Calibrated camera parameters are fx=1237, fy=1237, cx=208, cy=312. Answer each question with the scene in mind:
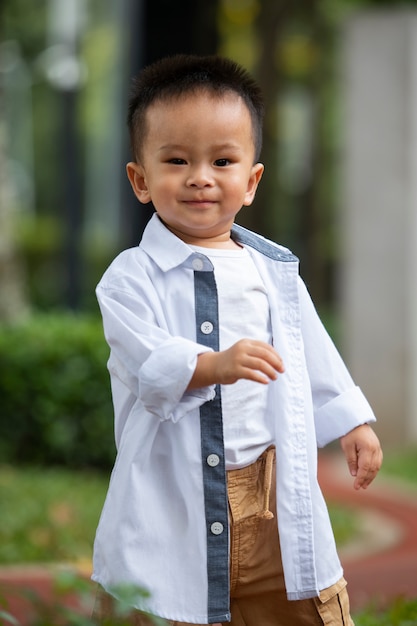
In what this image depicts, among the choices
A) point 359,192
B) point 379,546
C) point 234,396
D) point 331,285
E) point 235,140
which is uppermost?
point 235,140

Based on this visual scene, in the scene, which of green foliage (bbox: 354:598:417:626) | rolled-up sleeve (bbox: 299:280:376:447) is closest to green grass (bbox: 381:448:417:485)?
green foliage (bbox: 354:598:417:626)

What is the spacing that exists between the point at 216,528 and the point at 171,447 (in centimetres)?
19

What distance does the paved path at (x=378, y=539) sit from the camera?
5.00m

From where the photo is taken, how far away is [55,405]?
782cm

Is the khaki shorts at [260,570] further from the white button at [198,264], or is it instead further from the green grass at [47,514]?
the green grass at [47,514]

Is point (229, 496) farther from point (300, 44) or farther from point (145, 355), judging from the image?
point (300, 44)

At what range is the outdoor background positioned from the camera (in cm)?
775

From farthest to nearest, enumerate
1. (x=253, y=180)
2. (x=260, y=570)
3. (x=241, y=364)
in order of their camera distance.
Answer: (x=253, y=180) → (x=260, y=570) → (x=241, y=364)

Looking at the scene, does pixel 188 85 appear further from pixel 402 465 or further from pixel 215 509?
pixel 402 465

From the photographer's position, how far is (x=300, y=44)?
20062 mm

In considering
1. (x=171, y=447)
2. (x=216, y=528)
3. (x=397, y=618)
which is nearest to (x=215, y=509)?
(x=216, y=528)

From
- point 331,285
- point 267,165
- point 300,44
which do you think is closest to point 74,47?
point 267,165

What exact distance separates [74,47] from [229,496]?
9.53 metres

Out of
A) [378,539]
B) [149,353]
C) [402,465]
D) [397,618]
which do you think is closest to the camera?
[149,353]
